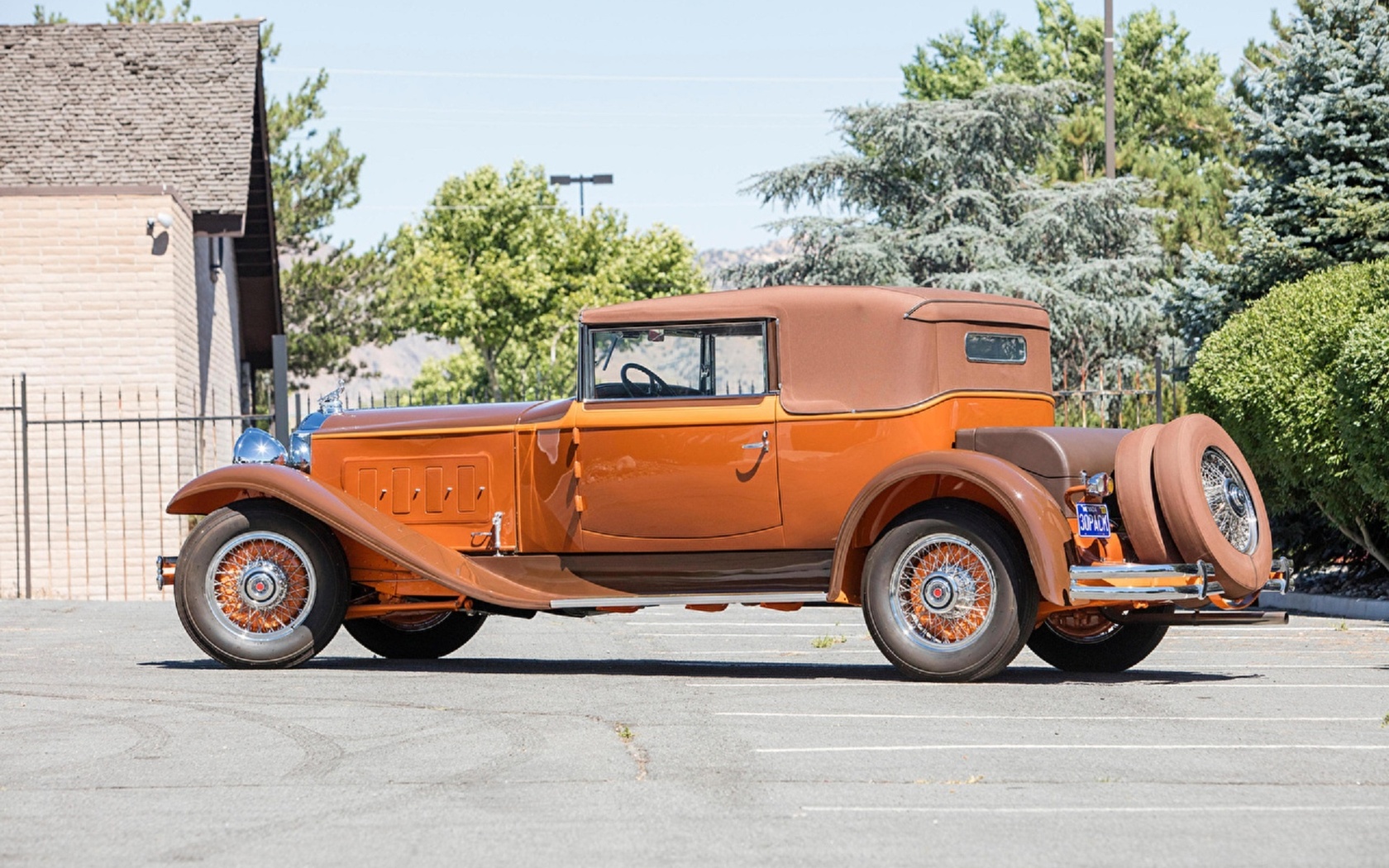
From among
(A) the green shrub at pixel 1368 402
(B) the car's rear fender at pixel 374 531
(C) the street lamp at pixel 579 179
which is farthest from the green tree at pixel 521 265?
(B) the car's rear fender at pixel 374 531

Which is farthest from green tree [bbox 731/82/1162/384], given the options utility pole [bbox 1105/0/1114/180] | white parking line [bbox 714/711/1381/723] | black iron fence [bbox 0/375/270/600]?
white parking line [bbox 714/711/1381/723]

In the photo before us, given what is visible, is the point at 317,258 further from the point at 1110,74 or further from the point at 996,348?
the point at 996,348

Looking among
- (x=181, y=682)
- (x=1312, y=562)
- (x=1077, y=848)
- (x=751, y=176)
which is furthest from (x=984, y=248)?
(x=1077, y=848)

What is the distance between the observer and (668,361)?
32.1ft

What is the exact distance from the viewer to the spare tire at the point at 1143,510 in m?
8.65

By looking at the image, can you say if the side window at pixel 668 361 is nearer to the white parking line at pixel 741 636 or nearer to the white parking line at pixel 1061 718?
the white parking line at pixel 1061 718

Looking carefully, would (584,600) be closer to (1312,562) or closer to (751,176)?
(1312,562)

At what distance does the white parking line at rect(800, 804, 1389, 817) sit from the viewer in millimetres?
5520

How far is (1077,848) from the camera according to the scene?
16.3ft

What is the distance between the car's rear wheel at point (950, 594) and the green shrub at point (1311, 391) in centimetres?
578

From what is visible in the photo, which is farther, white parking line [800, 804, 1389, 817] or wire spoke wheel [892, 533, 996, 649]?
wire spoke wheel [892, 533, 996, 649]

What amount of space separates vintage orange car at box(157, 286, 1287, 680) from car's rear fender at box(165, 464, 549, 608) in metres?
0.02

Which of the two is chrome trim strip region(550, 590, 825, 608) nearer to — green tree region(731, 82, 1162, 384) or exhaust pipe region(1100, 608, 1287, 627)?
exhaust pipe region(1100, 608, 1287, 627)

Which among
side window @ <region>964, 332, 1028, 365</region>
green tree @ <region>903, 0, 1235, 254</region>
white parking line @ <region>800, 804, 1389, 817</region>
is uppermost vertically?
green tree @ <region>903, 0, 1235, 254</region>
